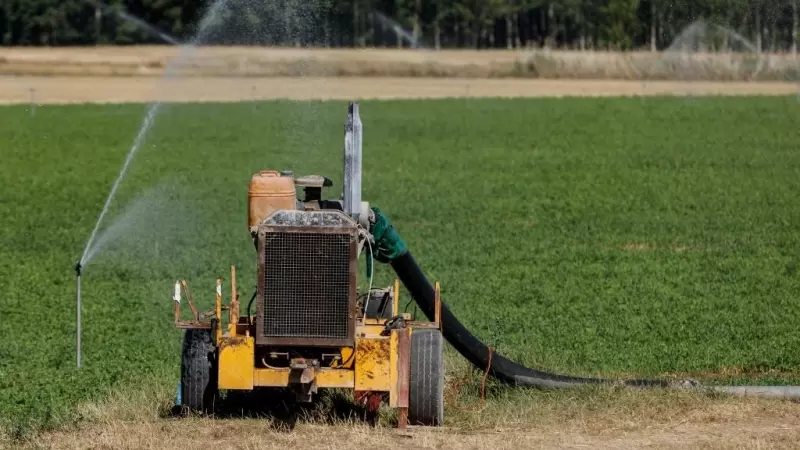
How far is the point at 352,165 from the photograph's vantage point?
1005 cm

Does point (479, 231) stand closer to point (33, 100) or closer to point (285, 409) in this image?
point (285, 409)

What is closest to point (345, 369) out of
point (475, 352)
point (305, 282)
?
point (305, 282)

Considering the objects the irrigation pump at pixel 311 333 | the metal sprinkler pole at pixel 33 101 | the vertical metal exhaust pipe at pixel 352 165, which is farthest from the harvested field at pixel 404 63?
the irrigation pump at pixel 311 333

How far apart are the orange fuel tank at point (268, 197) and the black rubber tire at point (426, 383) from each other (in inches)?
50.9

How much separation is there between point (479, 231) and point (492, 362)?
11629 millimetres

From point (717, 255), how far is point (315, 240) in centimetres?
1178

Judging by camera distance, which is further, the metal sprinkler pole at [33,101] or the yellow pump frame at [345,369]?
the metal sprinkler pole at [33,101]

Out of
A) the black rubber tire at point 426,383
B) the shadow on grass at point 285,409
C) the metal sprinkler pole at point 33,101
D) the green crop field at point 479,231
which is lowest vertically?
the green crop field at point 479,231

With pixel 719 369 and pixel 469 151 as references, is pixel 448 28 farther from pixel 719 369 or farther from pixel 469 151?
pixel 719 369

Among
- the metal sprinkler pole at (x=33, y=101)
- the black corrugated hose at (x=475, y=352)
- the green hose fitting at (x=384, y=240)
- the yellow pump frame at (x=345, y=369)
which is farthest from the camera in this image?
the metal sprinkler pole at (x=33, y=101)

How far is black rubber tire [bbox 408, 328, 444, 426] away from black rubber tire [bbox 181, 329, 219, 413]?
1374mm

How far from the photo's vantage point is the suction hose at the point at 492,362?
10852 mm

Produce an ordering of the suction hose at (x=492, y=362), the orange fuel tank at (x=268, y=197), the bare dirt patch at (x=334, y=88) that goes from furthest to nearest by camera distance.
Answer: the bare dirt patch at (x=334, y=88) < the suction hose at (x=492, y=362) < the orange fuel tank at (x=268, y=197)

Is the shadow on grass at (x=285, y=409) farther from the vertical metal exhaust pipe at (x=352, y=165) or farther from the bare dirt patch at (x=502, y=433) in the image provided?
the vertical metal exhaust pipe at (x=352, y=165)
